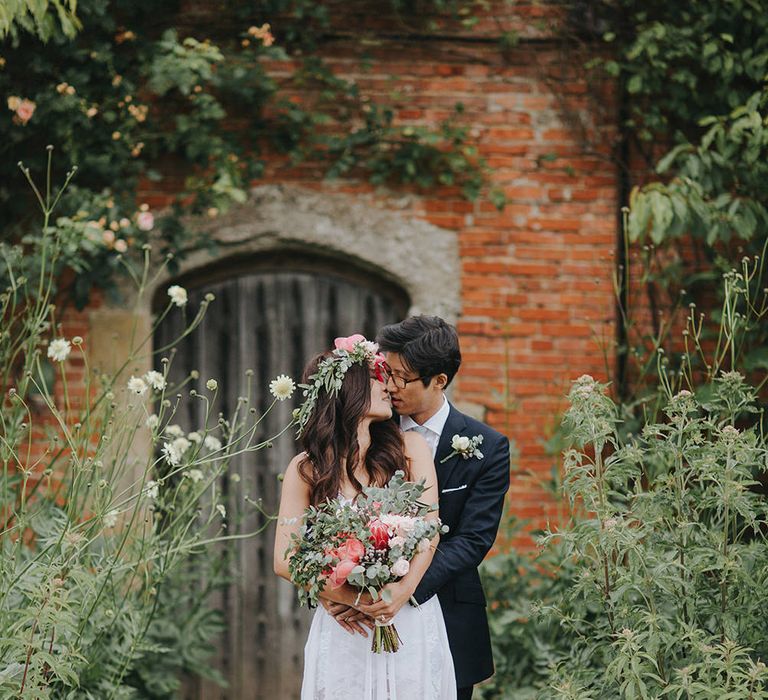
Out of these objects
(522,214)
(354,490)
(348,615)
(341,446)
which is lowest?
(348,615)

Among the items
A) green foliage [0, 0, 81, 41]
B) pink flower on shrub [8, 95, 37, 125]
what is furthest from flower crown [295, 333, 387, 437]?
pink flower on shrub [8, 95, 37, 125]

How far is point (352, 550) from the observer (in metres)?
2.87

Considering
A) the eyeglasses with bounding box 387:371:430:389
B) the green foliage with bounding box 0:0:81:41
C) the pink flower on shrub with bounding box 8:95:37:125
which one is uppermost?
the green foliage with bounding box 0:0:81:41

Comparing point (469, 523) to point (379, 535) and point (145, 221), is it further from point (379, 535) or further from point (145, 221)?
point (145, 221)

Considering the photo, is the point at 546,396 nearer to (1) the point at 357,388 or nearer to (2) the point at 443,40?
(2) the point at 443,40

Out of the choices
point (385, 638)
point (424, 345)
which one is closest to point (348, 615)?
point (385, 638)

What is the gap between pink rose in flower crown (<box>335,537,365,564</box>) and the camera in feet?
9.41

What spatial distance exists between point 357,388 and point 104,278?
93.5 inches

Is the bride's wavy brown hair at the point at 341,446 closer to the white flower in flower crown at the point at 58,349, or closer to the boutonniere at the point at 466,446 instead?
the boutonniere at the point at 466,446

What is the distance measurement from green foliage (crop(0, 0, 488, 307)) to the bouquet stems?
2520 millimetres

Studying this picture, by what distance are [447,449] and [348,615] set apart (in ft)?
2.17

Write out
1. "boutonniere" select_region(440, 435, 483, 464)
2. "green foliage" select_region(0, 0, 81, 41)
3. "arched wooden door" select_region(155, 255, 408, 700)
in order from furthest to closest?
"arched wooden door" select_region(155, 255, 408, 700) < "green foliage" select_region(0, 0, 81, 41) < "boutonniere" select_region(440, 435, 483, 464)

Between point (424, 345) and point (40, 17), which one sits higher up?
point (40, 17)

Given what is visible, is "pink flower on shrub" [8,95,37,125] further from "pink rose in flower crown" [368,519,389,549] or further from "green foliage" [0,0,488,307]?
"pink rose in flower crown" [368,519,389,549]
